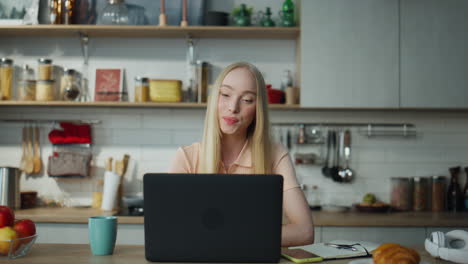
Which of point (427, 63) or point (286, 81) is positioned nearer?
point (427, 63)

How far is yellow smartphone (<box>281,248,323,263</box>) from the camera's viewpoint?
1.52 metres

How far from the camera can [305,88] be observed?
355cm

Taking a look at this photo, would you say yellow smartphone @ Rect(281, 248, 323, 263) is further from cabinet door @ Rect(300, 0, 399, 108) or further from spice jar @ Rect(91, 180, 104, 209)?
spice jar @ Rect(91, 180, 104, 209)

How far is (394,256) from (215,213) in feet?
1.61

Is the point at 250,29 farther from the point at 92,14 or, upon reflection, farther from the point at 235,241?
the point at 235,241

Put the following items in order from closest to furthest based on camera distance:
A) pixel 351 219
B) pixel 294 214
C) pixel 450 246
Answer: pixel 450 246
pixel 294 214
pixel 351 219

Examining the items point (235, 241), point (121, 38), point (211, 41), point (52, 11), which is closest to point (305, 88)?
point (211, 41)

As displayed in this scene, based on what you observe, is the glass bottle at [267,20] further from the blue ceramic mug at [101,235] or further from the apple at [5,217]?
the apple at [5,217]

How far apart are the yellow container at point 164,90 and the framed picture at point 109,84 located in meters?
0.29

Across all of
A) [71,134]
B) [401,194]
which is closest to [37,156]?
[71,134]

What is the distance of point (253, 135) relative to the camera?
2051 mm

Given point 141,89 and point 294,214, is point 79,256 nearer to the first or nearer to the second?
point 294,214

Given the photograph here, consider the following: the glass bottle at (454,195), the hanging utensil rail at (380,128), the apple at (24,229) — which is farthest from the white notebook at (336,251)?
the glass bottle at (454,195)

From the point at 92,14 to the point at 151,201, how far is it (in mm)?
2748
